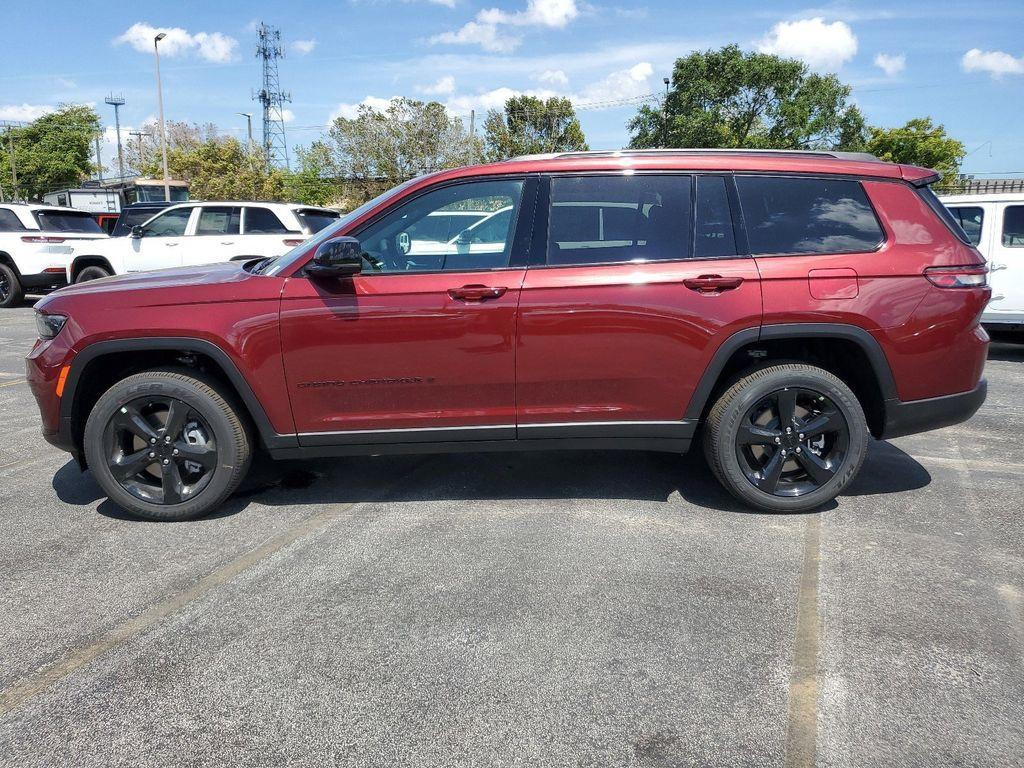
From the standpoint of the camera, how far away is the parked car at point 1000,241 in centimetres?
866

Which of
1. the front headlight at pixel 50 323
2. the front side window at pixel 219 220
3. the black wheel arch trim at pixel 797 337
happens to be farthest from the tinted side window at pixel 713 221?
the front side window at pixel 219 220

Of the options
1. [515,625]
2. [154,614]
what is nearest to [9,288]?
[154,614]

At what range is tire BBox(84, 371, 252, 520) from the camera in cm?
391

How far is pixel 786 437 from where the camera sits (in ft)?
13.1

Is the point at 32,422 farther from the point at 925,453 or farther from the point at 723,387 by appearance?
the point at 925,453

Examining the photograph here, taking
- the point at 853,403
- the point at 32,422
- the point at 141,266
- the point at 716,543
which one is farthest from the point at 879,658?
the point at 141,266

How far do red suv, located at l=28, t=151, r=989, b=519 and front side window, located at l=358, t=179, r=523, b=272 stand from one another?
11mm

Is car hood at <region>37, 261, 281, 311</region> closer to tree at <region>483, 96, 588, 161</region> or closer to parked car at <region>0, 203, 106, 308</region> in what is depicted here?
parked car at <region>0, 203, 106, 308</region>

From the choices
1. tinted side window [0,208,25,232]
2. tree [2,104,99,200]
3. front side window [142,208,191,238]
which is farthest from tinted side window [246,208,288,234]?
tree [2,104,99,200]

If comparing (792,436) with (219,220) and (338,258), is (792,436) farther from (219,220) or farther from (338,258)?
(219,220)

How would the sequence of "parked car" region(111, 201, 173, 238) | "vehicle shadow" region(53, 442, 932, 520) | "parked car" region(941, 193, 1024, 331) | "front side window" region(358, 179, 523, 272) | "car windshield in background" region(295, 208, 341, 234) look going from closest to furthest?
"front side window" region(358, 179, 523, 272)
"vehicle shadow" region(53, 442, 932, 520)
"parked car" region(941, 193, 1024, 331)
"car windshield in background" region(295, 208, 341, 234)
"parked car" region(111, 201, 173, 238)

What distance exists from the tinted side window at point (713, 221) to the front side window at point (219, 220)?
10.0 meters

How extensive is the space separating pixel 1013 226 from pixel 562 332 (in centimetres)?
746

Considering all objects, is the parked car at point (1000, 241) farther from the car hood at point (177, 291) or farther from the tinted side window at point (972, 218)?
the car hood at point (177, 291)
